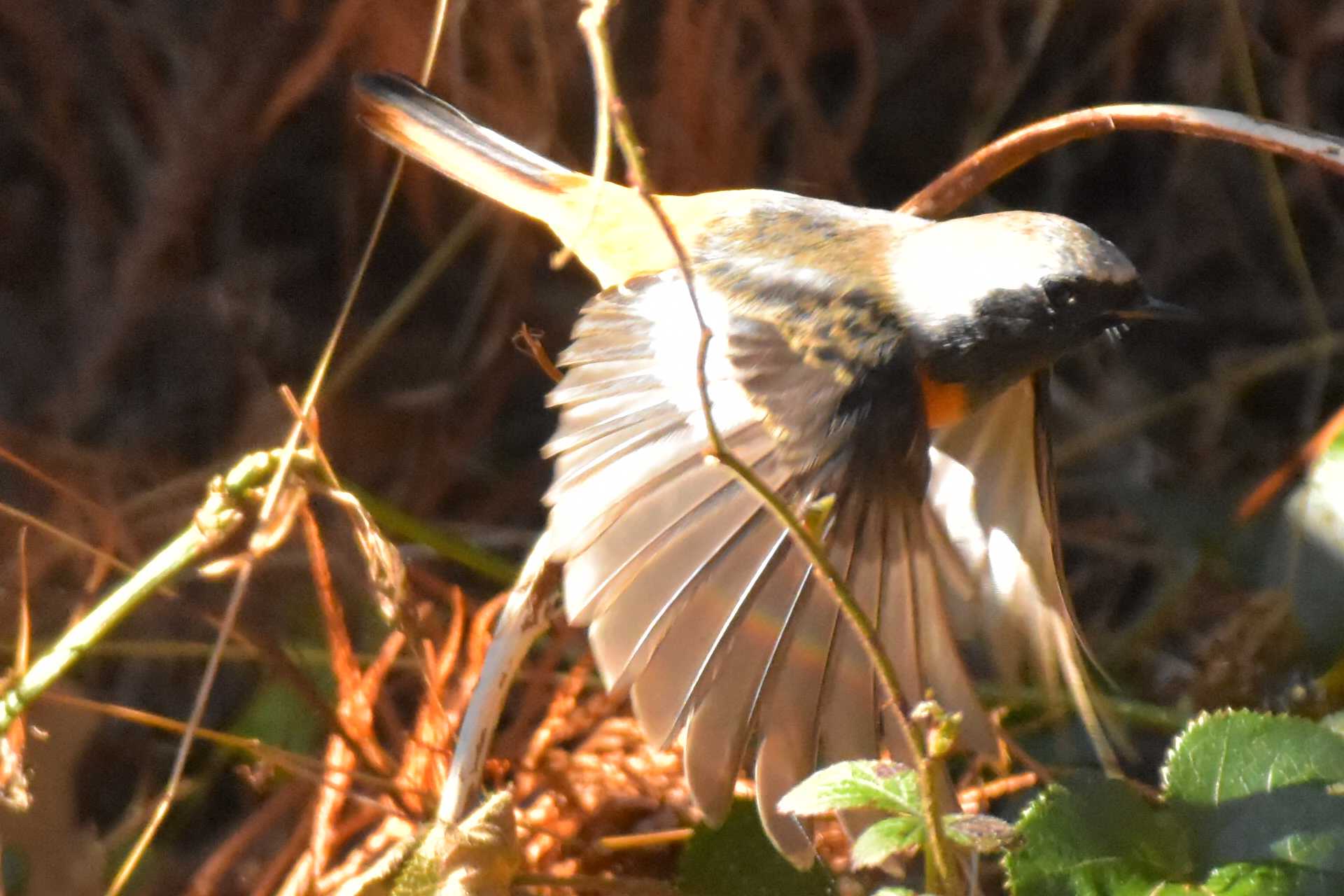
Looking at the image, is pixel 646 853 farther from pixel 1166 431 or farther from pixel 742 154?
pixel 1166 431

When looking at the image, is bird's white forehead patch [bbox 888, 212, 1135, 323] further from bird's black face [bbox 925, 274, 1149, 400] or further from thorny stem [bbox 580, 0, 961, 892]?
thorny stem [bbox 580, 0, 961, 892]

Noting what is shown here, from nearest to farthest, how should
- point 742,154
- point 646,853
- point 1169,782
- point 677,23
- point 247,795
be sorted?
point 1169,782 → point 646,853 → point 247,795 → point 677,23 → point 742,154

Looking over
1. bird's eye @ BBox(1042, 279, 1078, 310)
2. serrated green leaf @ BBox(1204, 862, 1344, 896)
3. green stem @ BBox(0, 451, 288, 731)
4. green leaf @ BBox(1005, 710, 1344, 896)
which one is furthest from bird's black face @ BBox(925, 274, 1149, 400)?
green stem @ BBox(0, 451, 288, 731)

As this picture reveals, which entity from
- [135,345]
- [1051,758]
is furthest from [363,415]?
[1051,758]

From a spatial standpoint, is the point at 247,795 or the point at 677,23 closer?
the point at 247,795

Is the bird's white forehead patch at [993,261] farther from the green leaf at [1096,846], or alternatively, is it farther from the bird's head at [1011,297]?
the green leaf at [1096,846]

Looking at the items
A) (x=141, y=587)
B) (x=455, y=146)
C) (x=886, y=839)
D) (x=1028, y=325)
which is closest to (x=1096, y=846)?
(x=886, y=839)
